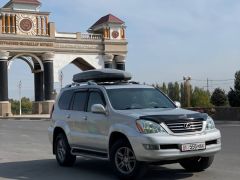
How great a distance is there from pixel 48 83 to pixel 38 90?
3.26m

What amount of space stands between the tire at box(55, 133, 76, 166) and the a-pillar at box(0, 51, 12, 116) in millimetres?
51655

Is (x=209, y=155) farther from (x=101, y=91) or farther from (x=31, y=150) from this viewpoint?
(x=31, y=150)

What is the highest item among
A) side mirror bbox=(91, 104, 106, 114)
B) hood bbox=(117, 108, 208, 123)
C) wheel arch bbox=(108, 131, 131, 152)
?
side mirror bbox=(91, 104, 106, 114)

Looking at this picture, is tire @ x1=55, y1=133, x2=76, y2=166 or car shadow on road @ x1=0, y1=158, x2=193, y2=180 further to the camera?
tire @ x1=55, y1=133, x2=76, y2=166

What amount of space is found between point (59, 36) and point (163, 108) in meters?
60.8

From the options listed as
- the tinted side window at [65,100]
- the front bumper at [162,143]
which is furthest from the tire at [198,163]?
the tinted side window at [65,100]

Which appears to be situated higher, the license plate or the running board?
the license plate

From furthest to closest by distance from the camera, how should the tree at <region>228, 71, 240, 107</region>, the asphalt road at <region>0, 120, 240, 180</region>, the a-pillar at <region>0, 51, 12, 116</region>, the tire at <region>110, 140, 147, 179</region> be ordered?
the a-pillar at <region>0, 51, 12, 116</region> < the tree at <region>228, 71, 240, 107</region> < the asphalt road at <region>0, 120, 240, 180</region> < the tire at <region>110, 140, 147, 179</region>

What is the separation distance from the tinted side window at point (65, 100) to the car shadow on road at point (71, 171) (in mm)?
1429

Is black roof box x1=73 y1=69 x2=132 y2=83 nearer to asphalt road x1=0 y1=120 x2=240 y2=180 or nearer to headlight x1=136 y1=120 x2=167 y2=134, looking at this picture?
asphalt road x1=0 y1=120 x2=240 y2=180

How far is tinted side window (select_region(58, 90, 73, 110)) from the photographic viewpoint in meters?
12.3

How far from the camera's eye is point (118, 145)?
32.4ft

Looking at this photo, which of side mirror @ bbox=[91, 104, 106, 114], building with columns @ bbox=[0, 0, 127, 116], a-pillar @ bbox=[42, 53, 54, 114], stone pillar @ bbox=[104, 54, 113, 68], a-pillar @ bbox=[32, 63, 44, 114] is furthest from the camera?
stone pillar @ bbox=[104, 54, 113, 68]

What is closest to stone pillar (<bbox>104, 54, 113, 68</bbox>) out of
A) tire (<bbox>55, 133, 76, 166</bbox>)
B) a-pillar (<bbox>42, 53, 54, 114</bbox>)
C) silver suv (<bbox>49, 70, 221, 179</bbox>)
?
a-pillar (<bbox>42, 53, 54, 114</bbox>)
